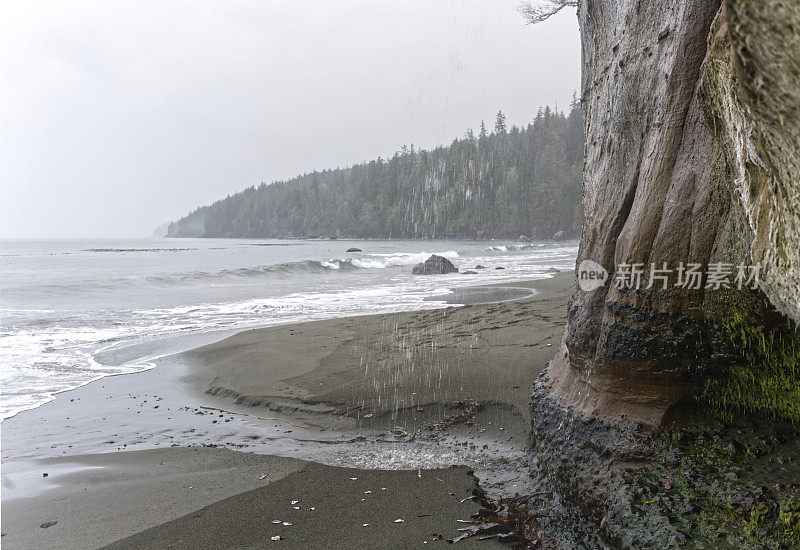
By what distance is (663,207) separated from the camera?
2.65 meters

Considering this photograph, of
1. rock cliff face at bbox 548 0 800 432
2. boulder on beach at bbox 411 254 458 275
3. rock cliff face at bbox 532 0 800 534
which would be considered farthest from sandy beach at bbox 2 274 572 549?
boulder on beach at bbox 411 254 458 275

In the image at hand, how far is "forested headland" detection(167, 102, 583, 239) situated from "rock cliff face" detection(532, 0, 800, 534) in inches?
3316

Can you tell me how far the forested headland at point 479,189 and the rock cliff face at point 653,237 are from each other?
84235 millimetres

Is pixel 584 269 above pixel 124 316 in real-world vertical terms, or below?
above

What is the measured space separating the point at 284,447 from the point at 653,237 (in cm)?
349

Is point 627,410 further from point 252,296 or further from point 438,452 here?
point 252,296

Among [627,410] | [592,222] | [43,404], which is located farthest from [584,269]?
[43,404]

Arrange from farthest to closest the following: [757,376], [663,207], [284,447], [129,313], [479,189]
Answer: [479,189], [129,313], [284,447], [663,207], [757,376]

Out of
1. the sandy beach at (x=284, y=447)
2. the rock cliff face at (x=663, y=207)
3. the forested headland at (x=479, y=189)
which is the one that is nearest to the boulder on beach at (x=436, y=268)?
the sandy beach at (x=284, y=447)

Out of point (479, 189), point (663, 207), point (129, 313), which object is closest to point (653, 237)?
point (663, 207)

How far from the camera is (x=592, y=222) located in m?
3.35

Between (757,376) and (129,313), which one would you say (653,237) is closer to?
(757,376)

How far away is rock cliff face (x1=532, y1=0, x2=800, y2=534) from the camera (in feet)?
6.54

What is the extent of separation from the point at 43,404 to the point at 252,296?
1069 cm
